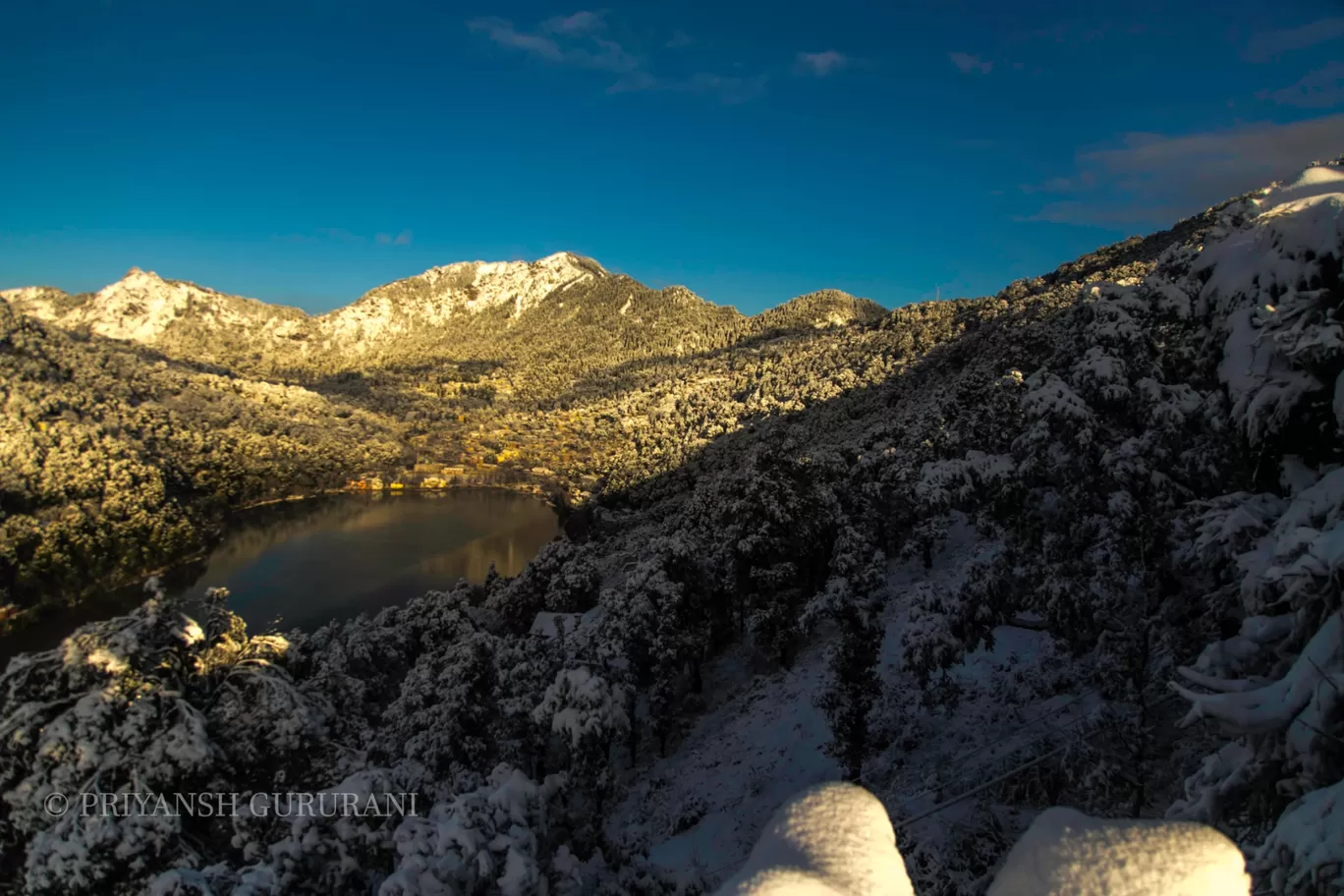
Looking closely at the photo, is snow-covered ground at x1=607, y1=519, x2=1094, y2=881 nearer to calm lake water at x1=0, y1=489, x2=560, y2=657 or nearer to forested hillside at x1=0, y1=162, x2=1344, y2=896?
forested hillside at x1=0, y1=162, x2=1344, y2=896

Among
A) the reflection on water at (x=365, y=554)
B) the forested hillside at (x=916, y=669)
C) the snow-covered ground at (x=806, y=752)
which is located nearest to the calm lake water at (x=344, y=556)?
the reflection on water at (x=365, y=554)

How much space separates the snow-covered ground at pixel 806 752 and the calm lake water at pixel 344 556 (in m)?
30.8

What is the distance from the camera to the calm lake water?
46.7 metres

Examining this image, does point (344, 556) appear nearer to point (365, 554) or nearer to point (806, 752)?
point (365, 554)

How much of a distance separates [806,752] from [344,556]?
184 ft

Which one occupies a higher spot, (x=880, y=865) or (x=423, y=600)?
(x=880, y=865)

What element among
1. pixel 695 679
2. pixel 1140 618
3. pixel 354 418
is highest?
pixel 354 418

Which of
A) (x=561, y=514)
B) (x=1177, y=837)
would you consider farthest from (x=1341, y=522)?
(x=561, y=514)

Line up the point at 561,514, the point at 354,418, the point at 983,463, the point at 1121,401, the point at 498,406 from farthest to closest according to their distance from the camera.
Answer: the point at 498,406, the point at 354,418, the point at 561,514, the point at 983,463, the point at 1121,401

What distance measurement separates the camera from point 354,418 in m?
118

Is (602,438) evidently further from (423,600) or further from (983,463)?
(983,463)

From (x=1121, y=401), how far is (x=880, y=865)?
8.91 meters

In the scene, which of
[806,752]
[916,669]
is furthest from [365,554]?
[916,669]

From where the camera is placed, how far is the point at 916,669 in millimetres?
10250
